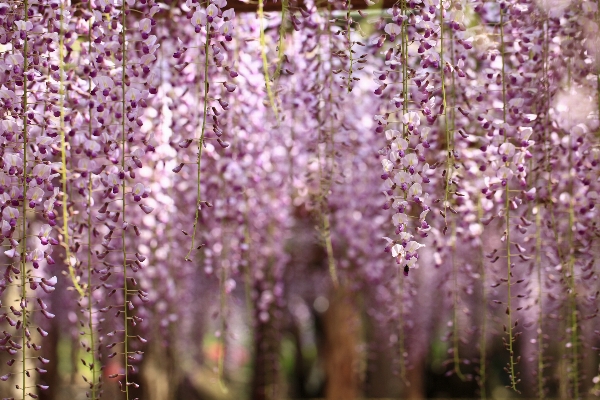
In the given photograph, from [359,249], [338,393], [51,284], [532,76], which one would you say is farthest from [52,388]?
[532,76]

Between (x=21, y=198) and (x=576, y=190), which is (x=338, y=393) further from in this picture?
(x=21, y=198)

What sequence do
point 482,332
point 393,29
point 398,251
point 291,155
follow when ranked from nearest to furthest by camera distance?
point 398,251, point 393,29, point 482,332, point 291,155

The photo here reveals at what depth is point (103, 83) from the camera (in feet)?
5.64

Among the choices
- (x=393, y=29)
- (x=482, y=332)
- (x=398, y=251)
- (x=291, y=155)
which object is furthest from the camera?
(x=291, y=155)

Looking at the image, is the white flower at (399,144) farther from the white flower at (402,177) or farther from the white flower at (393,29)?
the white flower at (393,29)

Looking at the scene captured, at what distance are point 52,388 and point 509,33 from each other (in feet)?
17.2

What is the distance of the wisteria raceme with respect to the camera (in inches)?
66.5

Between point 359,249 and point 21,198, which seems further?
point 359,249

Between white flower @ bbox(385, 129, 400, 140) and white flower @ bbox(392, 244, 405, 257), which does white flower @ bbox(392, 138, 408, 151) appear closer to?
white flower @ bbox(385, 129, 400, 140)

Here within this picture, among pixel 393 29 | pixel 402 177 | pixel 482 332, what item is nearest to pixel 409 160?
pixel 402 177

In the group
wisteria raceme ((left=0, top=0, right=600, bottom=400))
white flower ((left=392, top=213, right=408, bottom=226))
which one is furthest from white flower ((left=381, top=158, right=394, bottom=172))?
white flower ((left=392, top=213, right=408, bottom=226))

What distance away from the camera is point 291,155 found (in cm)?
312

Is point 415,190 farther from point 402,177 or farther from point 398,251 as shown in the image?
point 398,251

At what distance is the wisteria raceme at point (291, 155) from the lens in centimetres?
169
